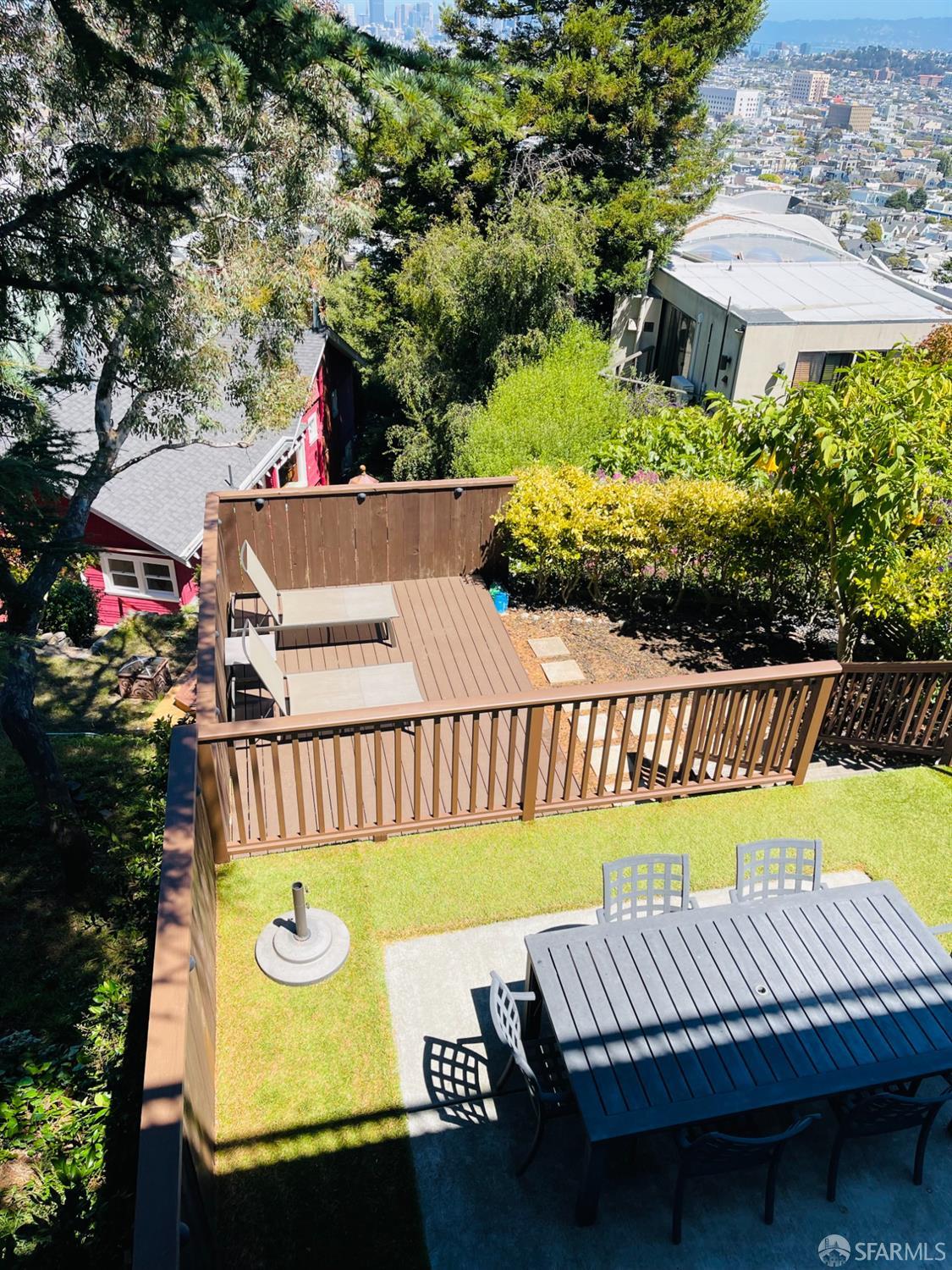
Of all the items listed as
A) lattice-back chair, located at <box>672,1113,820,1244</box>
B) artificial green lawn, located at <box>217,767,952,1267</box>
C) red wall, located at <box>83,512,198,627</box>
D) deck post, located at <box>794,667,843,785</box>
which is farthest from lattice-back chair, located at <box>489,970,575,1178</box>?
red wall, located at <box>83,512,198,627</box>

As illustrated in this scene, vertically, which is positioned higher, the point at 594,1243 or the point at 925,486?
the point at 925,486

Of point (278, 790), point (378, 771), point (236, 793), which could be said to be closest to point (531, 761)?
point (378, 771)

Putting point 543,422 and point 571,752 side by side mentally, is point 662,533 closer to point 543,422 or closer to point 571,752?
point 543,422

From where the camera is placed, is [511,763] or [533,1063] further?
[511,763]

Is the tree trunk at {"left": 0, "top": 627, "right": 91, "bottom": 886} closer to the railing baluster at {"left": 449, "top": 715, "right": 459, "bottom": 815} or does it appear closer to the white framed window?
the railing baluster at {"left": 449, "top": 715, "right": 459, "bottom": 815}

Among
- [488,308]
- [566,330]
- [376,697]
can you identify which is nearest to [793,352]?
[566,330]

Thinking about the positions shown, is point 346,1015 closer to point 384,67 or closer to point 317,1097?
point 317,1097

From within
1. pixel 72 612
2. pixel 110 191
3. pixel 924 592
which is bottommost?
pixel 72 612
